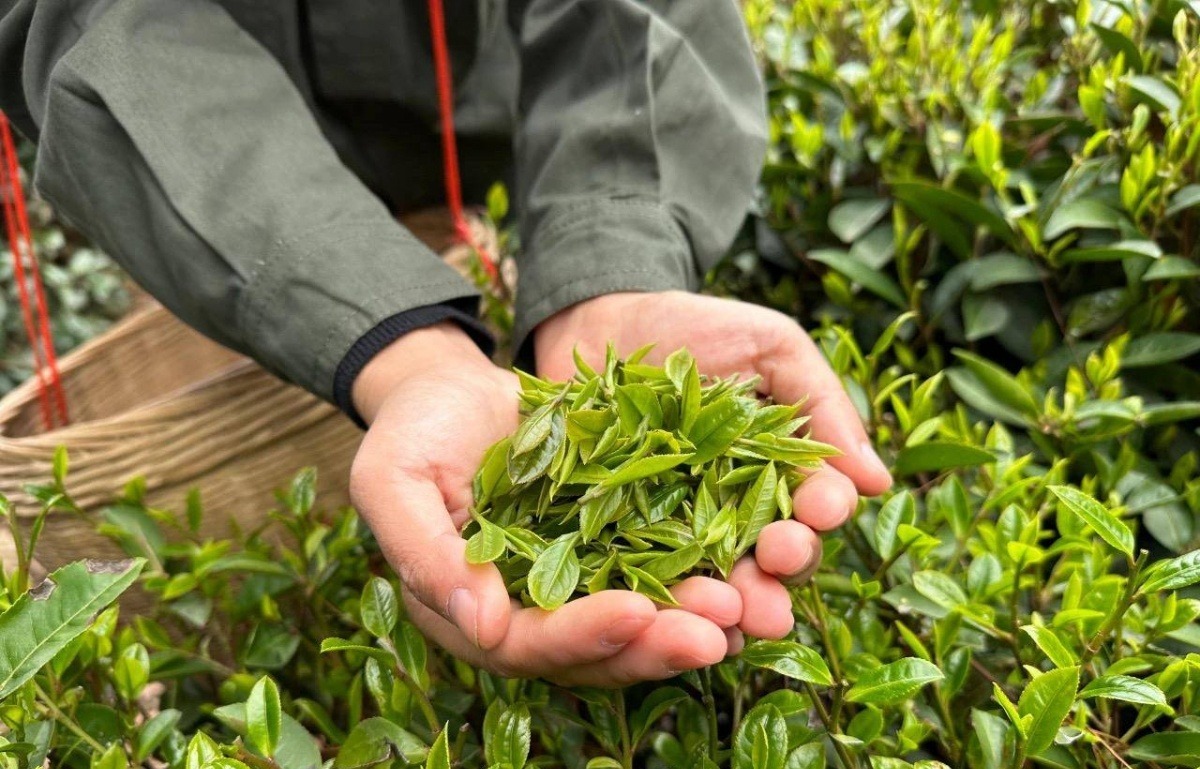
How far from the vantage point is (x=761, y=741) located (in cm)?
68

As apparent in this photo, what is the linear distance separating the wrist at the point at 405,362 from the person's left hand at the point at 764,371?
127 mm

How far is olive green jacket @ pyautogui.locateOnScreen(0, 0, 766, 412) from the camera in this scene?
1.03 m

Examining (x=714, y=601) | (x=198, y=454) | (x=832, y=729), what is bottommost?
(x=198, y=454)

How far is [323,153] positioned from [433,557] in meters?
0.58

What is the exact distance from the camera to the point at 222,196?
1.04 metres

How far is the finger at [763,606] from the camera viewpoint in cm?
73

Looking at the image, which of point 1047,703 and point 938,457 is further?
point 938,457

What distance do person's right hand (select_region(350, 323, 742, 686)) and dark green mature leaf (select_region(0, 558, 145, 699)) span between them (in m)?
0.20

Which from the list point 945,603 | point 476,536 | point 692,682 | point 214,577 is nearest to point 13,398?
point 214,577

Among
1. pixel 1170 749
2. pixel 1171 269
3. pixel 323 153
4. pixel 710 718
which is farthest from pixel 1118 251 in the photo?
pixel 323 153

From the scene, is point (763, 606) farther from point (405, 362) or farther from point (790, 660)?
point (405, 362)

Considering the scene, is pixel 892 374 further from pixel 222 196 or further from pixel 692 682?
pixel 222 196

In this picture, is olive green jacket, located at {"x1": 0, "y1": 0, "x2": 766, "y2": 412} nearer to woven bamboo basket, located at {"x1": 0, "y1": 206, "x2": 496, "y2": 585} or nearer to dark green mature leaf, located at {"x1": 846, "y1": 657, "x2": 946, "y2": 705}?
woven bamboo basket, located at {"x1": 0, "y1": 206, "x2": 496, "y2": 585}

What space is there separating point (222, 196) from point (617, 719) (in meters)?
0.69
